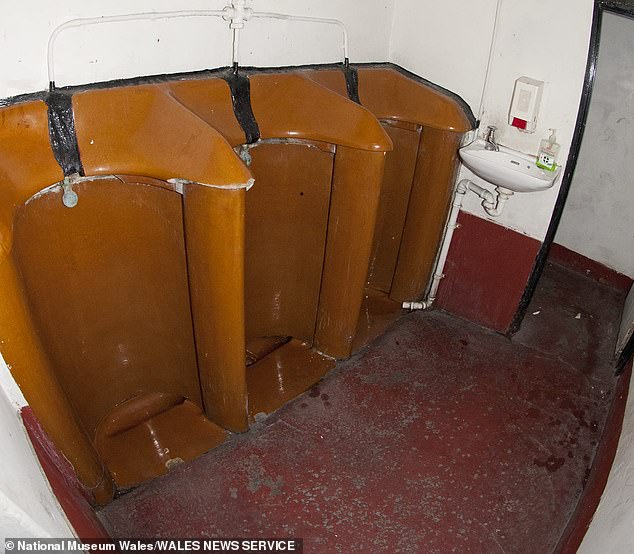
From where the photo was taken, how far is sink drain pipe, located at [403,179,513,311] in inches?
103

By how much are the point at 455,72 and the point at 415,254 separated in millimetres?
907

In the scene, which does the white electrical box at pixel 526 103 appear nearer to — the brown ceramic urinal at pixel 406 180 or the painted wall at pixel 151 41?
the brown ceramic urinal at pixel 406 180

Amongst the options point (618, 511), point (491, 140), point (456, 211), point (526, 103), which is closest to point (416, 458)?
point (618, 511)

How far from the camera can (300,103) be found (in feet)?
7.06

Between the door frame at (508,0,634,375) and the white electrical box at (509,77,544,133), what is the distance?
0.17m

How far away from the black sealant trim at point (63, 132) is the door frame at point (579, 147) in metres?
1.90

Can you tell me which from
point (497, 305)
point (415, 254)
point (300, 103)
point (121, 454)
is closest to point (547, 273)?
point (497, 305)

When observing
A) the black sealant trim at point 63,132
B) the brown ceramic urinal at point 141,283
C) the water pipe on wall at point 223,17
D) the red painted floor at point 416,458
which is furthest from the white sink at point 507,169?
the black sealant trim at point 63,132

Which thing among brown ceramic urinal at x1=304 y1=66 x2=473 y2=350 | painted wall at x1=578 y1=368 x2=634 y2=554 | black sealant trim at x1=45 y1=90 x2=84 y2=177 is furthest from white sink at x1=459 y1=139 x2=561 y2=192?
black sealant trim at x1=45 y1=90 x2=84 y2=177

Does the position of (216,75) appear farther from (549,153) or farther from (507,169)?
(549,153)

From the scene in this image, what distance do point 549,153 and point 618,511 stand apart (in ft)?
4.82

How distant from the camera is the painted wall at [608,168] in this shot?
2977mm

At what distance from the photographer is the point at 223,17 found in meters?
1.95

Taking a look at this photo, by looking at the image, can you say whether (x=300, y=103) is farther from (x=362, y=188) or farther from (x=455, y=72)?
(x=455, y=72)
